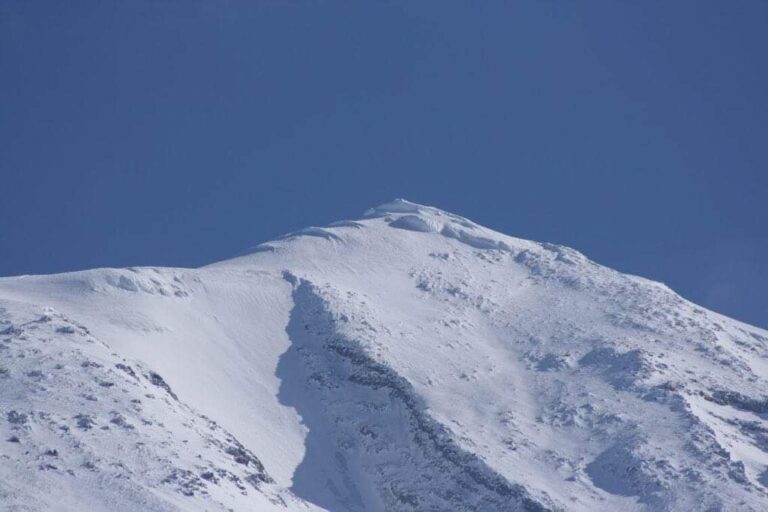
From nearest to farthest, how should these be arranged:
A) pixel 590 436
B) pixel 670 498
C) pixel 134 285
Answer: pixel 670 498 → pixel 590 436 → pixel 134 285

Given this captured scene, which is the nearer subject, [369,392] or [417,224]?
[369,392]

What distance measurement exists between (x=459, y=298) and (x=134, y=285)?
2503cm

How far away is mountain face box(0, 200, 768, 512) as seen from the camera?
194 feet

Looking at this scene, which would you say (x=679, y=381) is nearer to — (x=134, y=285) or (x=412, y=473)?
(x=412, y=473)

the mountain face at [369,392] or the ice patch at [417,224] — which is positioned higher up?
the ice patch at [417,224]

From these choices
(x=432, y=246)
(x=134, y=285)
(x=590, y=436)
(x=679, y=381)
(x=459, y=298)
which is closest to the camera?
(x=590, y=436)

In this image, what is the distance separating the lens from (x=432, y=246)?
353ft

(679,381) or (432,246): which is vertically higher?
(432,246)

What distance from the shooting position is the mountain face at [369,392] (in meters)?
59.1

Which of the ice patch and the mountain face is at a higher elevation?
the ice patch

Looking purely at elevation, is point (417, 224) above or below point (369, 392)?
above

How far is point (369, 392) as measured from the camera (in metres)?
76.4

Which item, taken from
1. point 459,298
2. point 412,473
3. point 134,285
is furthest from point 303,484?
point 459,298

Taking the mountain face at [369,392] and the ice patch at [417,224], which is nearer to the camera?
the mountain face at [369,392]
